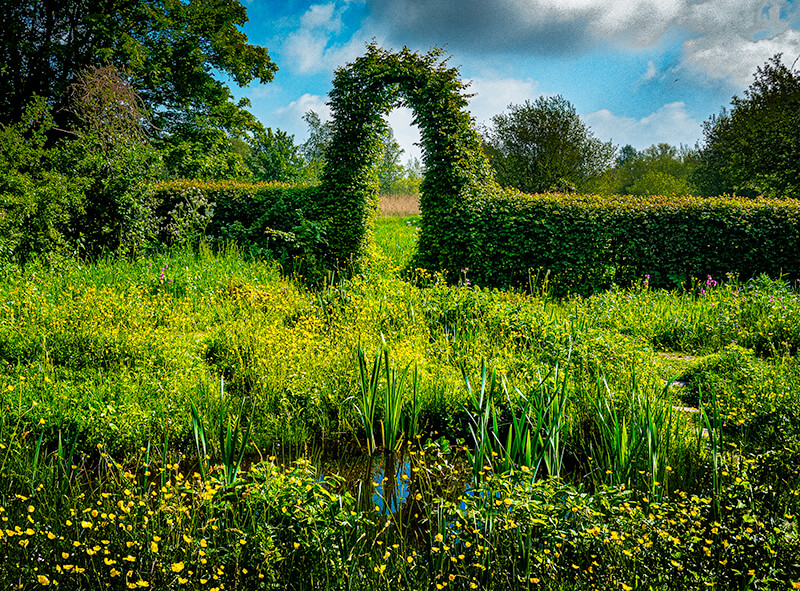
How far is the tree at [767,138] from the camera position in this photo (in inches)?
789

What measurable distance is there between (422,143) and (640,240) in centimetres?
413

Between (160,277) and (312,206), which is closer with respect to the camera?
(160,277)

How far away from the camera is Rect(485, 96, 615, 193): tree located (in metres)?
23.1

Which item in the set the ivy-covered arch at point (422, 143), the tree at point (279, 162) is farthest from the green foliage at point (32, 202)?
the tree at point (279, 162)

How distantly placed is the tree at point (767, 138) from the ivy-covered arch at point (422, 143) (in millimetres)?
17237

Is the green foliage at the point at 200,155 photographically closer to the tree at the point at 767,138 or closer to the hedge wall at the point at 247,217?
the hedge wall at the point at 247,217

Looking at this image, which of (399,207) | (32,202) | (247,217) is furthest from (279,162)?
(32,202)

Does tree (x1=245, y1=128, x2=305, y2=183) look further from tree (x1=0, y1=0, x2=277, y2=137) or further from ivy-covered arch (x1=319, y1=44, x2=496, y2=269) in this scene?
ivy-covered arch (x1=319, y1=44, x2=496, y2=269)

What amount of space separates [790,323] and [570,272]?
11.3 feet

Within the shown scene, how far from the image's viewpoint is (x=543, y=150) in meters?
23.4

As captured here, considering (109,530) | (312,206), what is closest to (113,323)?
(109,530)

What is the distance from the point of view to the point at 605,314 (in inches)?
241

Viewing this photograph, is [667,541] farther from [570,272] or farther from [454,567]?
[570,272]

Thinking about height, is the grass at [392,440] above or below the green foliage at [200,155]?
below
